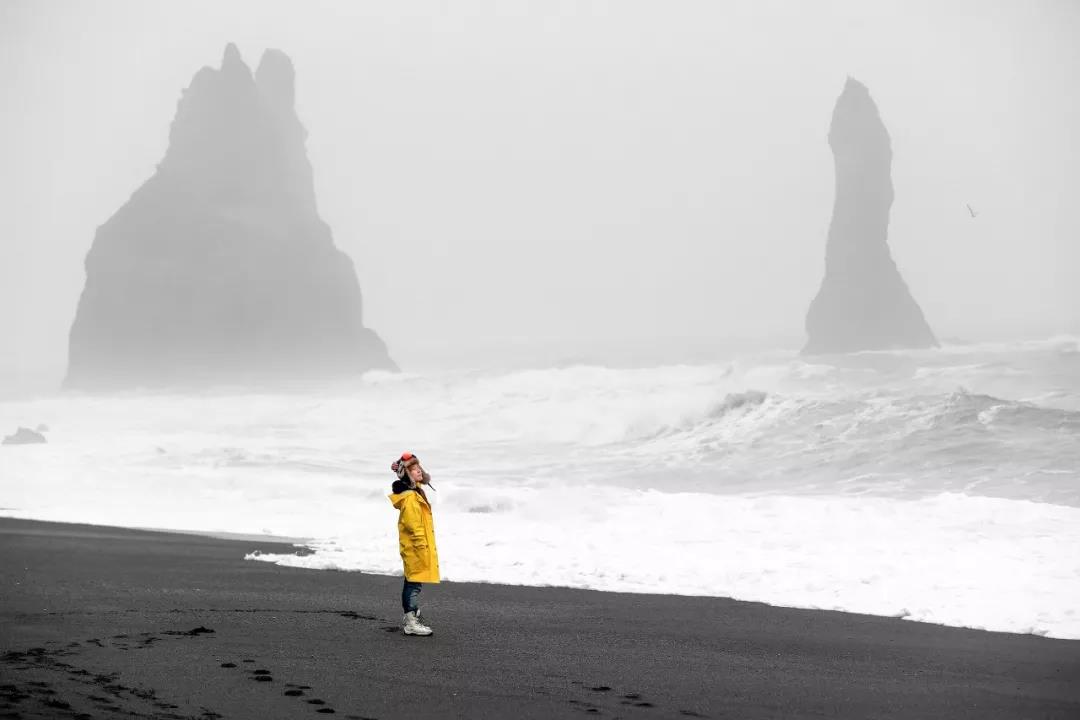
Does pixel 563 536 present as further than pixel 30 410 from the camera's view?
No

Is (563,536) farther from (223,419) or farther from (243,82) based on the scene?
(243,82)

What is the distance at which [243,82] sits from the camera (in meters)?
82.7

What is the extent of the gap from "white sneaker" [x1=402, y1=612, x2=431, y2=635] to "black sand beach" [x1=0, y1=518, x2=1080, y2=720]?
4.7 inches

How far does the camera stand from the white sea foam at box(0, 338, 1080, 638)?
12664mm

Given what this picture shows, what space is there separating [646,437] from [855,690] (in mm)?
26234

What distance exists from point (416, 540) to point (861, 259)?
222 ft

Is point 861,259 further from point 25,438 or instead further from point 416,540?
point 416,540

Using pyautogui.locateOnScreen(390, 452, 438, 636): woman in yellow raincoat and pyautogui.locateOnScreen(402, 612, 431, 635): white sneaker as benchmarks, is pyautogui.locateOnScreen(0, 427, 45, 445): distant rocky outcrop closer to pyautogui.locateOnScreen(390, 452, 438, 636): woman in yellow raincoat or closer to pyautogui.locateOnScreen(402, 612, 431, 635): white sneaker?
pyautogui.locateOnScreen(390, 452, 438, 636): woman in yellow raincoat

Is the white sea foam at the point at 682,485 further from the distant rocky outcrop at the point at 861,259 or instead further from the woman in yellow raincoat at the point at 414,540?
the distant rocky outcrop at the point at 861,259

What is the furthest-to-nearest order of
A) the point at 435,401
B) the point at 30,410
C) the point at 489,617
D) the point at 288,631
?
the point at 30,410
the point at 435,401
the point at 489,617
the point at 288,631

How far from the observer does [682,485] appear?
24.9 meters

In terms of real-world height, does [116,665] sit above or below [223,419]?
below

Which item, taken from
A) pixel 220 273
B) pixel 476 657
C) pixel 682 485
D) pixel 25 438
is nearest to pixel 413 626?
pixel 476 657

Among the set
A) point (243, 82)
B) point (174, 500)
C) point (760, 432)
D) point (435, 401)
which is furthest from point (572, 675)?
point (243, 82)
